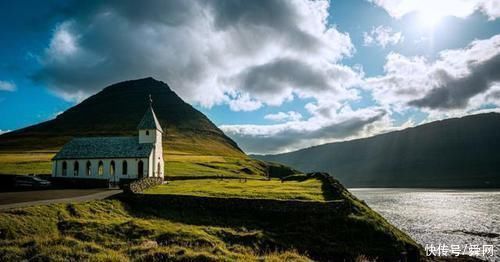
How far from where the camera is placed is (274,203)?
33.8 meters

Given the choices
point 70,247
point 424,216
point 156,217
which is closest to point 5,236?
point 70,247

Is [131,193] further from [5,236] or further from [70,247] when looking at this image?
[70,247]

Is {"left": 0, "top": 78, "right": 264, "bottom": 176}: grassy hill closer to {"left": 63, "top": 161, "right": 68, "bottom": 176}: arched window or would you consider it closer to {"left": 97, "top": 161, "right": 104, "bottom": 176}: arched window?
{"left": 63, "top": 161, "right": 68, "bottom": 176}: arched window

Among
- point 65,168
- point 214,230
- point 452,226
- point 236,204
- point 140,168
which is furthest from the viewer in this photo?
point 65,168

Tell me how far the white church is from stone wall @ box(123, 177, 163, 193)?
691cm

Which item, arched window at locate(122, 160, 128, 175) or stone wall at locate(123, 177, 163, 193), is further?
arched window at locate(122, 160, 128, 175)

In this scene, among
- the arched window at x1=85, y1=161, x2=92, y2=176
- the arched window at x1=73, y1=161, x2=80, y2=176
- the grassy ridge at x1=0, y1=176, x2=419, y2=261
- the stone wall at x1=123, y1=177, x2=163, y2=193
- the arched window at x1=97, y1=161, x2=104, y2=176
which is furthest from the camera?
the arched window at x1=73, y1=161, x2=80, y2=176

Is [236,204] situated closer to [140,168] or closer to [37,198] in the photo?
[37,198]

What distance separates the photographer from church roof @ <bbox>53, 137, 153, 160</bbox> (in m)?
57.8

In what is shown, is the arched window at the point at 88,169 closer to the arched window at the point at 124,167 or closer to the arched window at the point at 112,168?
the arched window at the point at 112,168

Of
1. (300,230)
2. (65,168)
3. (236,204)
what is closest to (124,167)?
(65,168)

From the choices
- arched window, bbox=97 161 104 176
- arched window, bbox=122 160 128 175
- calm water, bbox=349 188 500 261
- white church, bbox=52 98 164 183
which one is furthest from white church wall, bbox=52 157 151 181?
calm water, bbox=349 188 500 261

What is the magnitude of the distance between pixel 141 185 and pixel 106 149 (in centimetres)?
2115

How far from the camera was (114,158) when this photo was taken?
57688mm
